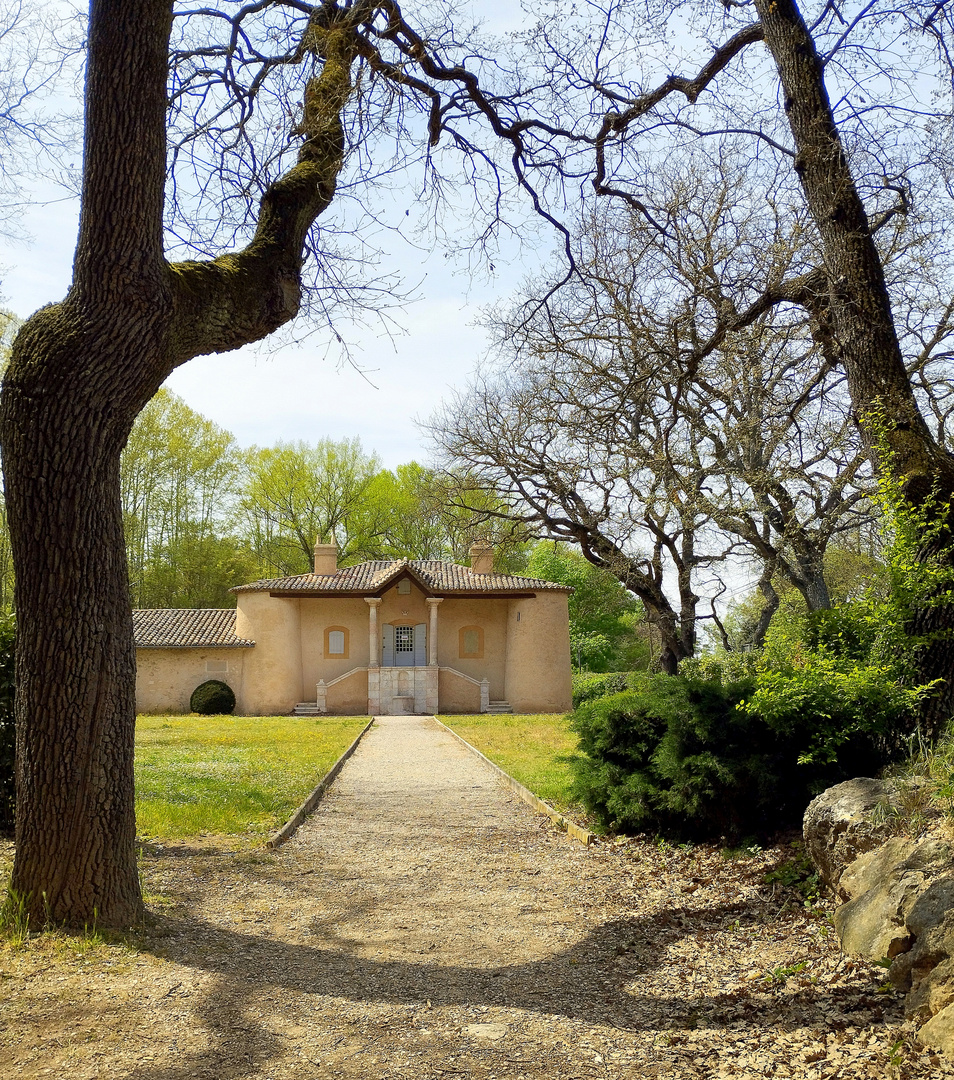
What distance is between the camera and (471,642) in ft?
102

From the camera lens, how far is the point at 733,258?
12219 mm

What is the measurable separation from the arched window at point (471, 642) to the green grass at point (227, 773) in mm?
8318

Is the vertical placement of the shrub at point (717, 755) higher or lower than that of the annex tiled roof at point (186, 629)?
lower

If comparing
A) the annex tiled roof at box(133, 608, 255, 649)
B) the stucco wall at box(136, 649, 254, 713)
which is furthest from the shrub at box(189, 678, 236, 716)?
the annex tiled roof at box(133, 608, 255, 649)

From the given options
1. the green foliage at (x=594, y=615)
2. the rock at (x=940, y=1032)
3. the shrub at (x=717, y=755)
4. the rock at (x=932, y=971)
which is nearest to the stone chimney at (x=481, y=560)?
the green foliage at (x=594, y=615)

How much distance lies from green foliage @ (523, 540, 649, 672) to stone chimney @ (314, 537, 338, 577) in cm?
1597

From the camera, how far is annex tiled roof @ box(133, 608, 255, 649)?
2892cm

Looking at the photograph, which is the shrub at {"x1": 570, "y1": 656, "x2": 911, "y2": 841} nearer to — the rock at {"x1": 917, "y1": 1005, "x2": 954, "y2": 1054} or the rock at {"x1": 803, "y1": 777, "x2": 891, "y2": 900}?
the rock at {"x1": 803, "y1": 777, "x2": 891, "y2": 900}

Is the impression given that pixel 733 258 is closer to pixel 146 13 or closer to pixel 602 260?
pixel 602 260

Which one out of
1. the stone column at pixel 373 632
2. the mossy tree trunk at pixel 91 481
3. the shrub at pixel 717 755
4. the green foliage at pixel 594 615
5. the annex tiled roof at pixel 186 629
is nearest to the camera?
the mossy tree trunk at pixel 91 481

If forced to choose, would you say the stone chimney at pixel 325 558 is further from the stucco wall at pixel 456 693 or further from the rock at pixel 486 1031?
the rock at pixel 486 1031

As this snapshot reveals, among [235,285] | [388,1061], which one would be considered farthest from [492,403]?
[388,1061]

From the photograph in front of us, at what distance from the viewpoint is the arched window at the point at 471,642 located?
1225 inches

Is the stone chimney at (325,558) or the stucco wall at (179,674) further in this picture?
the stone chimney at (325,558)
